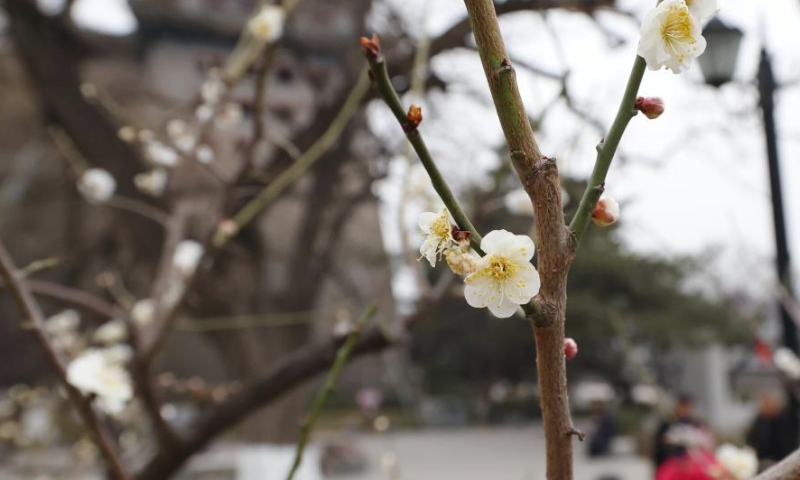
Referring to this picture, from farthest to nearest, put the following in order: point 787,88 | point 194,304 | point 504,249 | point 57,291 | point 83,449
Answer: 1. point 787,88
2. point 194,304
3. point 83,449
4. point 57,291
5. point 504,249

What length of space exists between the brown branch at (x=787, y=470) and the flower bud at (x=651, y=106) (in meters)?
0.25

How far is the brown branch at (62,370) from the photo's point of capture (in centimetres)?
98

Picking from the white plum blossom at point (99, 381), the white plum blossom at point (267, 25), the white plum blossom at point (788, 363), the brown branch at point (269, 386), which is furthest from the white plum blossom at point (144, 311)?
the white plum blossom at point (788, 363)

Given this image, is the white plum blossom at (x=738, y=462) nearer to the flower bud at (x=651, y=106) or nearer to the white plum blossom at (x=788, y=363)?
the flower bud at (x=651, y=106)

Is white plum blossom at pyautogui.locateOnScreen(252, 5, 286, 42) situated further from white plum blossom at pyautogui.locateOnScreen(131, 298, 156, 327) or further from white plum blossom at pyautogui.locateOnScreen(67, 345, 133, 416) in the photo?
white plum blossom at pyautogui.locateOnScreen(67, 345, 133, 416)

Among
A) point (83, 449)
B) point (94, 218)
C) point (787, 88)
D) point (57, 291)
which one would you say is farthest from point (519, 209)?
point (94, 218)

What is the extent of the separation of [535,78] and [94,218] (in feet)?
38.5

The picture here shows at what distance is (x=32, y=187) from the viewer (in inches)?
538

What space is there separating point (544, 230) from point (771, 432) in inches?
195

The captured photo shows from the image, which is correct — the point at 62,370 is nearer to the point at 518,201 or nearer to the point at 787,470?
the point at 787,470

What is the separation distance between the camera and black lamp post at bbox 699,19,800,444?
12.6 feet

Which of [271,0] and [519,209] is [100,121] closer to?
[271,0]

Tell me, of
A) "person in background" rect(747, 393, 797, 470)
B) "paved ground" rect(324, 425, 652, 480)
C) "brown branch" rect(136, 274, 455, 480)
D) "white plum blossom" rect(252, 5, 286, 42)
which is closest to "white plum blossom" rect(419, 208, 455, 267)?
"brown branch" rect(136, 274, 455, 480)

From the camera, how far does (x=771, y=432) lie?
477 cm
